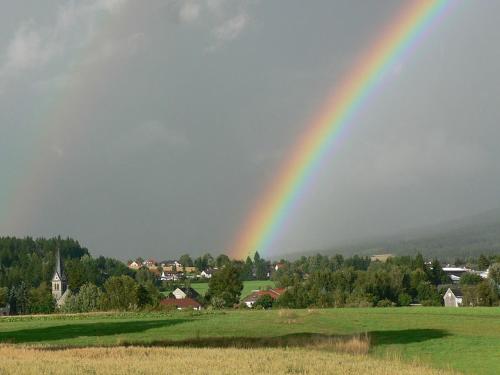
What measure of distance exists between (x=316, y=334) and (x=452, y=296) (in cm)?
12438

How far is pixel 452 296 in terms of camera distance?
164 m

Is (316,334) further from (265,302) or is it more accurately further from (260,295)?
(260,295)

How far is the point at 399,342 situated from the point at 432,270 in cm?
16125

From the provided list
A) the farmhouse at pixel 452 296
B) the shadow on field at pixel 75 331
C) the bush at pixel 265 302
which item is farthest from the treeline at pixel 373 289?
the shadow on field at pixel 75 331

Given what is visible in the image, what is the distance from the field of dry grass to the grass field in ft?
9.61

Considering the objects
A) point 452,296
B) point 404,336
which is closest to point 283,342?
point 404,336

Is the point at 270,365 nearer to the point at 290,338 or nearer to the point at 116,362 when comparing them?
the point at 116,362

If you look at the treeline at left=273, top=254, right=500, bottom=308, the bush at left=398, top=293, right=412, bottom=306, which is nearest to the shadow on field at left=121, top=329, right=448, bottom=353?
the treeline at left=273, top=254, right=500, bottom=308

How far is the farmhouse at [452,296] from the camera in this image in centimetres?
16062

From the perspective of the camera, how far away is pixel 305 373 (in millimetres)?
30156

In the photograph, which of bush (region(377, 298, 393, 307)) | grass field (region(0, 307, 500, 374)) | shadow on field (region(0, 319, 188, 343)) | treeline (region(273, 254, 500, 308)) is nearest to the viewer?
grass field (region(0, 307, 500, 374))

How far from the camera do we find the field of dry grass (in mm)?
30375

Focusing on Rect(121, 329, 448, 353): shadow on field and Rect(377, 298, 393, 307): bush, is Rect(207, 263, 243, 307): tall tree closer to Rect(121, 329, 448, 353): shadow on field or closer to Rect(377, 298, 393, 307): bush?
Rect(377, 298, 393, 307): bush

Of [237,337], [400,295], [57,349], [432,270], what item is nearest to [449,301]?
[400,295]
